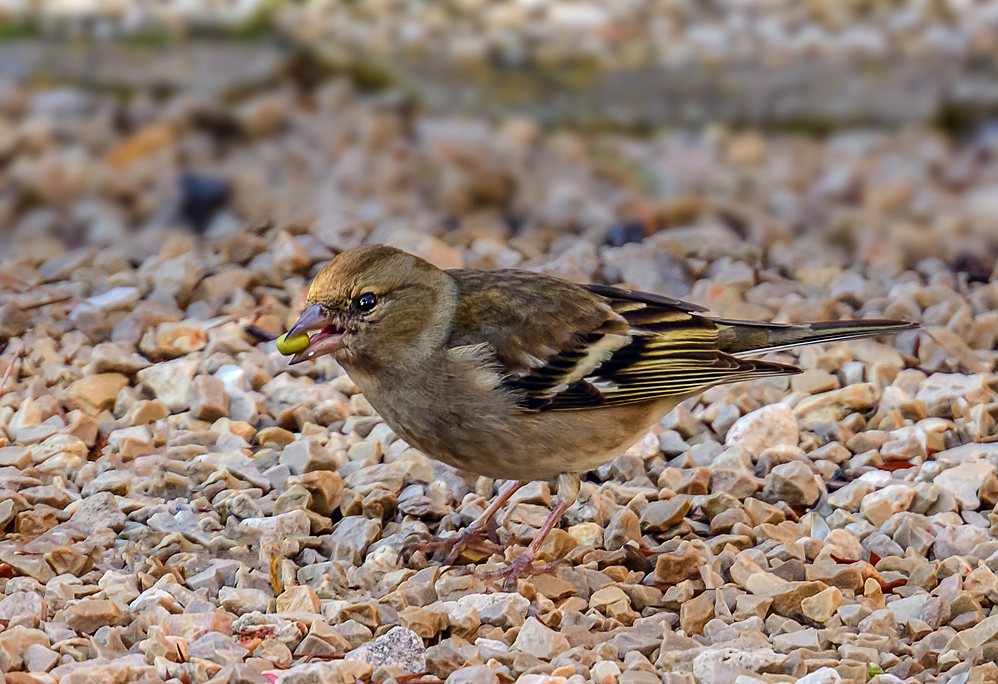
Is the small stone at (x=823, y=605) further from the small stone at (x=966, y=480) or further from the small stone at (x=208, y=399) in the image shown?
the small stone at (x=208, y=399)

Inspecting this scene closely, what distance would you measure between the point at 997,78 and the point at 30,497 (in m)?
5.53

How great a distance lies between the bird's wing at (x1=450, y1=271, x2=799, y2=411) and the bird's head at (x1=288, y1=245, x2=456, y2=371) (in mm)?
110

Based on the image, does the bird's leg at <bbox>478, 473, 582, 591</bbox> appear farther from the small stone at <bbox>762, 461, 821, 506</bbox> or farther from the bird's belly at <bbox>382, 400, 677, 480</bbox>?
the small stone at <bbox>762, 461, 821, 506</bbox>

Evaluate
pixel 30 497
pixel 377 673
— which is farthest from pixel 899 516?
pixel 30 497

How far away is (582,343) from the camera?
12.1 feet

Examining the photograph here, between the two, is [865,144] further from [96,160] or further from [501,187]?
[96,160]

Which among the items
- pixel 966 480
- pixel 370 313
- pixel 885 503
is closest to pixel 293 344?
pixel 370 313

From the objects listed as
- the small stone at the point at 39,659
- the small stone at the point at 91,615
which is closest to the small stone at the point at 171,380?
the small stone at the point at 91,615

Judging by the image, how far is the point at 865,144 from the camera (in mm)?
6438

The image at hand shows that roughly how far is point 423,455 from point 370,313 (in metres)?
0.78

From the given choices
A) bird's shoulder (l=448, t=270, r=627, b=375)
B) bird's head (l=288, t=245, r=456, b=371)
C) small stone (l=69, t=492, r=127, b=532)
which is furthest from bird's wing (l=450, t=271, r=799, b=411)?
small stone (l=69, t=492, r=127, b=532)

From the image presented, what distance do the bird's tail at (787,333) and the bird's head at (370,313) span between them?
A: 3.03 ft

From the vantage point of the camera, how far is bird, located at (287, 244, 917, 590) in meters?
3.43

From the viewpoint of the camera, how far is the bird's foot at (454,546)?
11.6ft
